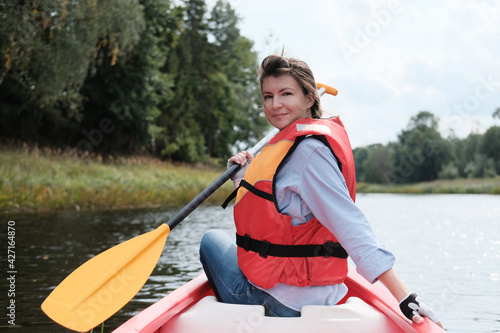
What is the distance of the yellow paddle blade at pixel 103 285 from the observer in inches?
78.5

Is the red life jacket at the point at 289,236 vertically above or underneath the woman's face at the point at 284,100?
underneath

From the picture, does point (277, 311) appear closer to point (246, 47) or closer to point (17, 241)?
point (17, 241)

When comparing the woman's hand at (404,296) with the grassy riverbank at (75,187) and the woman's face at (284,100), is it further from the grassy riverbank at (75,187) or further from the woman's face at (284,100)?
the grassy riverbank at (75,187)

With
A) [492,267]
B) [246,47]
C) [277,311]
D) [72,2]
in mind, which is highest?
[246,47]

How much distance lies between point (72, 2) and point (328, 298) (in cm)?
1141

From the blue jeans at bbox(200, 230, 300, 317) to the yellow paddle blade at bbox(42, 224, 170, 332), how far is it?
0.32 meters

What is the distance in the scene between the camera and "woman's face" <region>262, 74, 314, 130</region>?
1810 millimetres

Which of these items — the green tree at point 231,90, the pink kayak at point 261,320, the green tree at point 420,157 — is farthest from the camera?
the green tree at point 420,157

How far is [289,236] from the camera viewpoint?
5.58ft

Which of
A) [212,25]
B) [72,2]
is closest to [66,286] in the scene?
[72,2]

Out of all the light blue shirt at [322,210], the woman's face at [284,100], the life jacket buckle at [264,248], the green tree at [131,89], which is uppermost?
the green tree at [131,89]

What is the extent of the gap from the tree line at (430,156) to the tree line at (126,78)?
844 inches

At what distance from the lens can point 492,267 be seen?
5.89 meters

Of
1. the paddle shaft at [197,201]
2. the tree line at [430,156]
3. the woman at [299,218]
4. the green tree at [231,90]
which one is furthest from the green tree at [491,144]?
the woman at [299,218]
